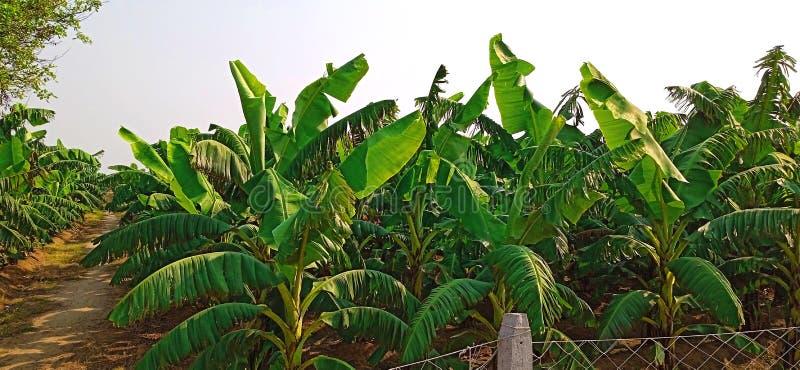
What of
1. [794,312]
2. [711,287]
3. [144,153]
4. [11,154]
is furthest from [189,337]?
[11,154]

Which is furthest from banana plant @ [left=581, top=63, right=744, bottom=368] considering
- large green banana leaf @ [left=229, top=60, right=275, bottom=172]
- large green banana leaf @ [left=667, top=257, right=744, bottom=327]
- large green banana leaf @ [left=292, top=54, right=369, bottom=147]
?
large green banana leaf @ [left=229, top=60, right=275, bottom=172]

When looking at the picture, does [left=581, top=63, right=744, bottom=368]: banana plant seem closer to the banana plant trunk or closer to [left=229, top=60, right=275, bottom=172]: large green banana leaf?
the banana plant trunk

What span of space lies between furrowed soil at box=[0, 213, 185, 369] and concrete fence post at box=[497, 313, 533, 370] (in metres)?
7.28

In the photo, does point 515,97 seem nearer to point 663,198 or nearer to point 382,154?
point 663,198

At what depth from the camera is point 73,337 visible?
9570 mm

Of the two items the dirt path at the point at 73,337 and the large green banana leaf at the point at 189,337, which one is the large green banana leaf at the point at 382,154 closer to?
the large green banana leaf at the point at 189,337

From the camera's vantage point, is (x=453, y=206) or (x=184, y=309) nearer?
(x=453, y=206)

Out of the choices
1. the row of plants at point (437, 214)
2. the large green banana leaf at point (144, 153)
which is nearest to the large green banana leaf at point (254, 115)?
the row of plants at point (437, 214)

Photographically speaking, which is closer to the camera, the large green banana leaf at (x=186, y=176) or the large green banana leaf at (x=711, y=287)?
the large green banana leaf at (x=711, y=287)

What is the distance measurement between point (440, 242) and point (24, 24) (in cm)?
1307

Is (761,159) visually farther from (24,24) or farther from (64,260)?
(64,260)

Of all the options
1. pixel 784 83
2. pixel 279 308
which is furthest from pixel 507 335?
pixel 784 83

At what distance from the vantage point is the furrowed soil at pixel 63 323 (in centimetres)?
857

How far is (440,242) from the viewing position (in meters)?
8.77
